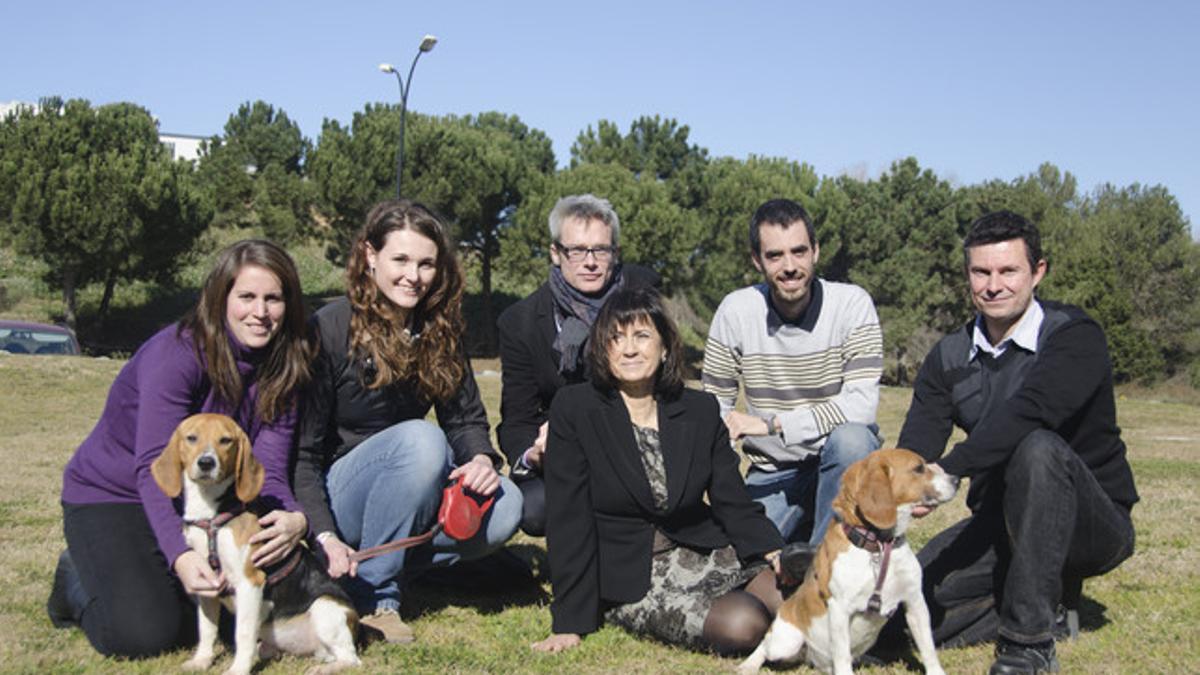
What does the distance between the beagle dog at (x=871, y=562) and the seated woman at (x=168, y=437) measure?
6.92 ft

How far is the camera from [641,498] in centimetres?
440

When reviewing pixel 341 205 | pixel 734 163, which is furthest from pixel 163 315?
pixel 734 163

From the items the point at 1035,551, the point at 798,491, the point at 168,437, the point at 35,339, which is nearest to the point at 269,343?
the point at 168,437

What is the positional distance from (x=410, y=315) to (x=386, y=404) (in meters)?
0.45

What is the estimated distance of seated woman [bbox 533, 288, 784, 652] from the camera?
171 inches

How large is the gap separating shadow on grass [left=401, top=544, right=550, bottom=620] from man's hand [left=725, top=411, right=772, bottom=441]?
1.48 metres

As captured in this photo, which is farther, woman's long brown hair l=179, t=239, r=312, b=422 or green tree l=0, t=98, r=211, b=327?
green tree l=0, t=98, r=211, b=327

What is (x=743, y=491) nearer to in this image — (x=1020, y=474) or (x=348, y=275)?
(x=1020, y=474)

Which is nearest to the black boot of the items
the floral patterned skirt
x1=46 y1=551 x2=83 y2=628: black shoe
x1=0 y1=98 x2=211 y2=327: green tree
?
x1=46 y1=551 x2=83 y2=628: black shoe

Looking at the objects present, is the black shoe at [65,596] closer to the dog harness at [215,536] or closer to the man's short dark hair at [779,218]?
the dog harness at [215,536]

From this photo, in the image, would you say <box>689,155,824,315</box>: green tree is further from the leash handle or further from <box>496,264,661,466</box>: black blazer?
the leash handle

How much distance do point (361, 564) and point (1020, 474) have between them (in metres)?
2.94

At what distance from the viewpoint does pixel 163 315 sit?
112ft

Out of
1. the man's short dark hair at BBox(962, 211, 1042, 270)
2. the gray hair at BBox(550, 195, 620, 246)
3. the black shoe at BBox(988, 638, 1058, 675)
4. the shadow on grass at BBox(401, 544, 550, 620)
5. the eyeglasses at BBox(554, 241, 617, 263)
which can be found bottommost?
the shadow on grass at BBox(401, 544, 550, 620)
